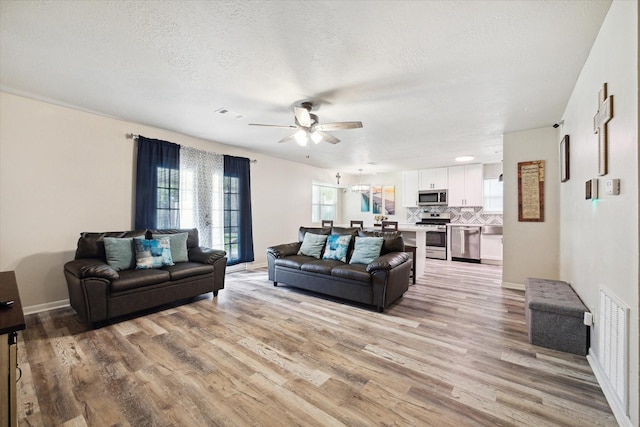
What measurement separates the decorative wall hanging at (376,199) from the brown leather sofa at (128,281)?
5917mm

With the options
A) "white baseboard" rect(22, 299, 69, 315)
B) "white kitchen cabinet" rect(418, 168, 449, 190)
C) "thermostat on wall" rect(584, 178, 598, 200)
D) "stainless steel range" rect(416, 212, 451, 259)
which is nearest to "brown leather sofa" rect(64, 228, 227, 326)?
"white baseboard" rect(22, 299, 69, 315)

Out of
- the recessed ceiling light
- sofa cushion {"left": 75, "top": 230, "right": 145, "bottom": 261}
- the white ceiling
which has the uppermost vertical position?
the white ceiling

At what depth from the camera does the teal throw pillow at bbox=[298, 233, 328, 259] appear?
445cm

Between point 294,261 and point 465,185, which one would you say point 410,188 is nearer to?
point 465,185

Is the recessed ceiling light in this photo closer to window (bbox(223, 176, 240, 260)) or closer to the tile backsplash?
the tile backsplash

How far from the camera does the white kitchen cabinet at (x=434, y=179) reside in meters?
7.37

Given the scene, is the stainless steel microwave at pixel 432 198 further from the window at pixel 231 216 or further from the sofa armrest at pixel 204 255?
the sofa armrest at pixel 204 255

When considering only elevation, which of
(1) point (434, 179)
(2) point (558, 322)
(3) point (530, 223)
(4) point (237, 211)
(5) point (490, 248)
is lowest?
(2) point (558, 322)

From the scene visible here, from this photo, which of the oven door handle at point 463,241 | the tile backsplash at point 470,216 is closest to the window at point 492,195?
the tile backsplash at point 470,216

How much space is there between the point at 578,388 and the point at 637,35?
2230mm

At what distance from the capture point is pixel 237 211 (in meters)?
5.38

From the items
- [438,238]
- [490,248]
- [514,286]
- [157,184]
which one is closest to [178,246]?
[157,184]

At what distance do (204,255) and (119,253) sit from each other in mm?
1019

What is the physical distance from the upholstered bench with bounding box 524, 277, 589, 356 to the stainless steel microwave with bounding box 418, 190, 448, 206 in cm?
492
